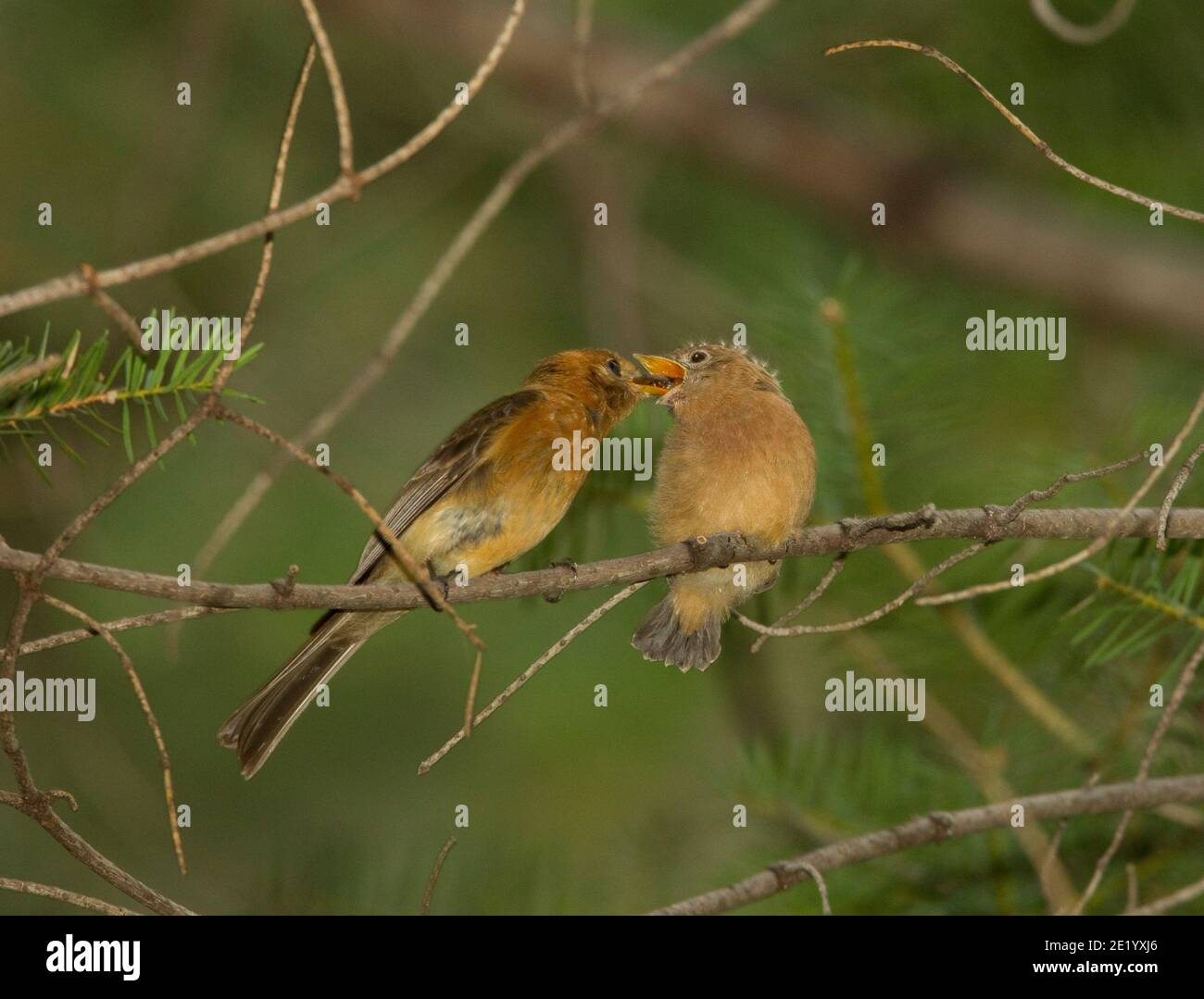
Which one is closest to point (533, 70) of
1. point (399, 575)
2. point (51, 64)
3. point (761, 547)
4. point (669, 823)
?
point (51, 64)

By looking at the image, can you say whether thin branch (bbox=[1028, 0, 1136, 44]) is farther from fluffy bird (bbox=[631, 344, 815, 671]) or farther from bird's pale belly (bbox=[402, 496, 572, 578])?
bird's pale belly (bbox=[402, 496, 572, 578])

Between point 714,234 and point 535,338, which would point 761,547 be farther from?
point 714,234

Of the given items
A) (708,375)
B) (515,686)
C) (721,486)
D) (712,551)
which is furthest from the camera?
(708,375)

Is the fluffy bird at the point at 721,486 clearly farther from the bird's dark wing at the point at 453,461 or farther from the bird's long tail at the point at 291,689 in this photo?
the bird's long tail at the point at 291,689

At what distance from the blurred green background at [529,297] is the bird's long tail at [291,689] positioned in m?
0.53

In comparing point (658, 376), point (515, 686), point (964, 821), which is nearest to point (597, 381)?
point (658, 376)

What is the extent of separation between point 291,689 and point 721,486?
1232mm

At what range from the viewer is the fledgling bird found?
371 centimetres

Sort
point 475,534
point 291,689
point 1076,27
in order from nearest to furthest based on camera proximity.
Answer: point 291,689
point 475,534
point 1076,27

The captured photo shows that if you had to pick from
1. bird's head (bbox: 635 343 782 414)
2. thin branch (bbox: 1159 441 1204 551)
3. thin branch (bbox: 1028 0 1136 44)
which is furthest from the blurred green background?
thin branch (bbox: 1159 441 1204 551)

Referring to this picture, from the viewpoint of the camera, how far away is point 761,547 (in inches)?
115

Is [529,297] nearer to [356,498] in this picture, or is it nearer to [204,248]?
[356,498]

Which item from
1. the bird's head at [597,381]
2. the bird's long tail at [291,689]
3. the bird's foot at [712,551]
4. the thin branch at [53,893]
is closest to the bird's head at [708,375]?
the bird's head at [597,381]

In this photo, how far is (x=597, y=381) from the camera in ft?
13.7
